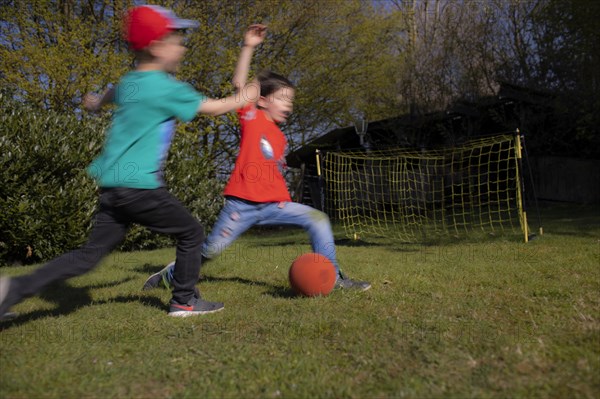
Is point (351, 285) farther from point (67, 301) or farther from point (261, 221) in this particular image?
point (67, 301)

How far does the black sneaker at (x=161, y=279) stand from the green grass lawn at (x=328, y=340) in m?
0.11

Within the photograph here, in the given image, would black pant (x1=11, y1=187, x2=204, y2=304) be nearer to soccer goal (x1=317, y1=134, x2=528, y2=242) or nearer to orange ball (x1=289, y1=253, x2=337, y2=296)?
orange ball (x1=289, y1=253, x2=337, y2=296)

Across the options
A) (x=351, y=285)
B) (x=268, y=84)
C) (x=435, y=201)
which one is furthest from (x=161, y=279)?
(x=435, y=201)

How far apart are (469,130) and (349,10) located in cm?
592

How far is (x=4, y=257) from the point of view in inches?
326

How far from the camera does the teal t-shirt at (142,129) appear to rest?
3.26 metres

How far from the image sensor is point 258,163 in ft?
13.6

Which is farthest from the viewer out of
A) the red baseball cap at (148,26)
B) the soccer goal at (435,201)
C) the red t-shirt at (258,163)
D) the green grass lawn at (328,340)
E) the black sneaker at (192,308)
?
the soccer goal at (435,201)

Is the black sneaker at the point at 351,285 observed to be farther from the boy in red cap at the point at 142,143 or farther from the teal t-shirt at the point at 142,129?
the teal t-shirt at the point at 142,129

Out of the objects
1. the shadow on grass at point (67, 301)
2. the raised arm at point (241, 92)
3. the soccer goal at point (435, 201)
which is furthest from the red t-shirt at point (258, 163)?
the soccer goal at point (435, 201)

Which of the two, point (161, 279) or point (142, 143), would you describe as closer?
point (142, 143)

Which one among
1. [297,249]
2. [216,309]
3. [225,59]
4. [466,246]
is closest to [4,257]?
[297,249]

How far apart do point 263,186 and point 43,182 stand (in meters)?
5.42

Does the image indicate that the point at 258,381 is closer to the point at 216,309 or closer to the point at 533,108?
the point at 216,309
